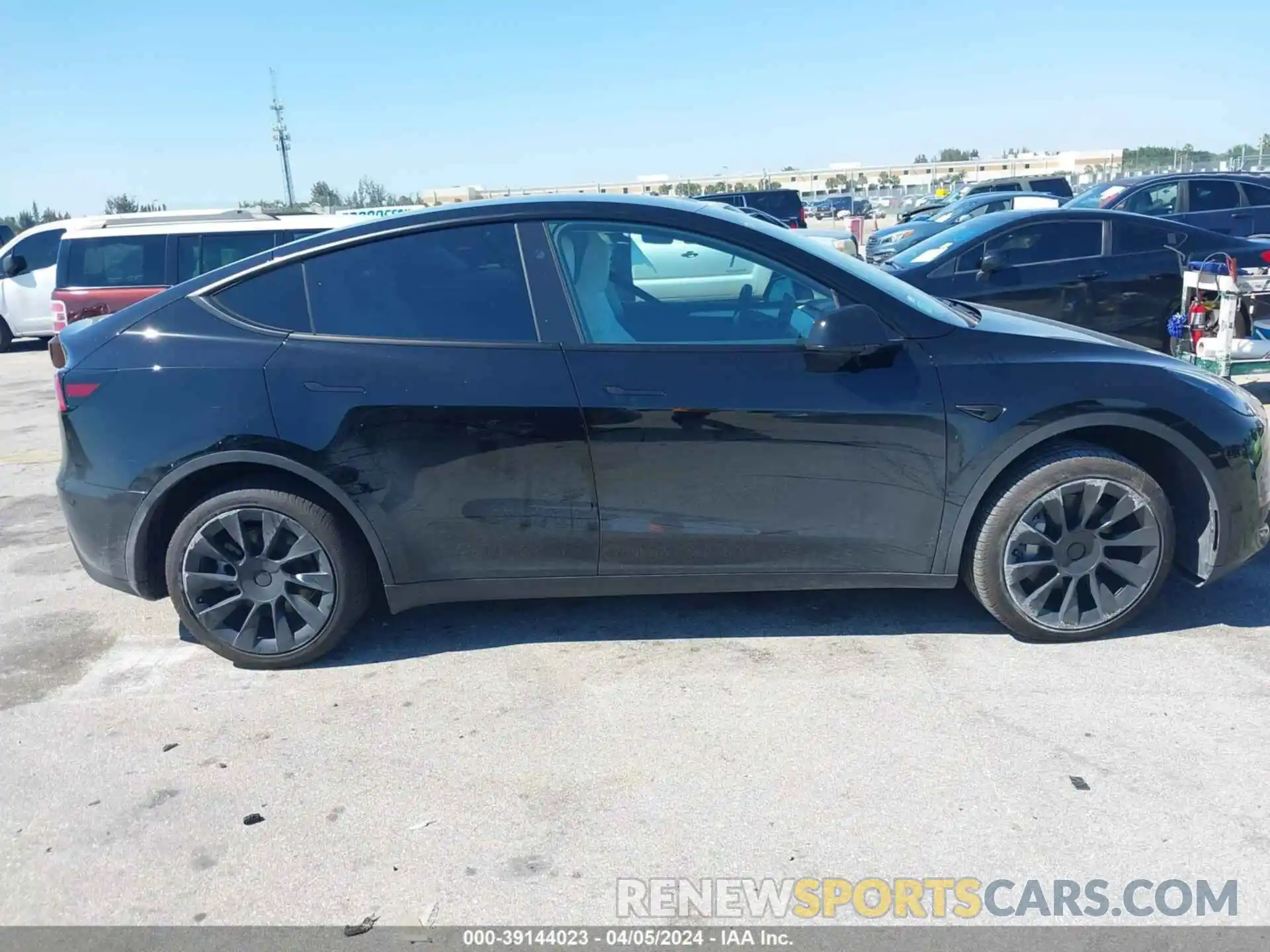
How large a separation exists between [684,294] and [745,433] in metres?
0.67

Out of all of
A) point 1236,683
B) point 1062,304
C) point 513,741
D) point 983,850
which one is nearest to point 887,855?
point 983,850

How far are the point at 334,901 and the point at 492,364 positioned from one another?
189cm

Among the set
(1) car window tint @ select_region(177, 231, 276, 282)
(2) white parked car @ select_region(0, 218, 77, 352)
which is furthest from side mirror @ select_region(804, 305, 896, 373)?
(2) white parked car @ select_region(0, 218, 77, 352)

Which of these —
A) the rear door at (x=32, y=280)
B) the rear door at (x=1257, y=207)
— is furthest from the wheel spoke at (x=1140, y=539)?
the rear door at (x=32, y=280)

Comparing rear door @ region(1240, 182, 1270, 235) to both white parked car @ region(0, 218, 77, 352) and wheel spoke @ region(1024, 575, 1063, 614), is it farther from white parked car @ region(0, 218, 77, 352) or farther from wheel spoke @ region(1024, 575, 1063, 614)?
white parked car @ region(0, 218, 77, 352)

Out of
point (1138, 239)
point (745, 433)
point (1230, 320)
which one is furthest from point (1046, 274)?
point (745, 433)

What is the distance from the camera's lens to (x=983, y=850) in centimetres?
272

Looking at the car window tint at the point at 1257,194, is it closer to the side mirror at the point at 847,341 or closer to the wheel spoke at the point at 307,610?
the side mirror at the point at 847,341

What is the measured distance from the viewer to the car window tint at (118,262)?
11.4m

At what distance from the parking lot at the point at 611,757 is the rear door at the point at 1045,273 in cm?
420

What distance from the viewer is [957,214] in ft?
66.6

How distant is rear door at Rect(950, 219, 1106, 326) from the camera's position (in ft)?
27.1

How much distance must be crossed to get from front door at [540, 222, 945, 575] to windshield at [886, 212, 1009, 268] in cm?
534

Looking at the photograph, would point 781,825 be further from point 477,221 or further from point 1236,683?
point 477,221
